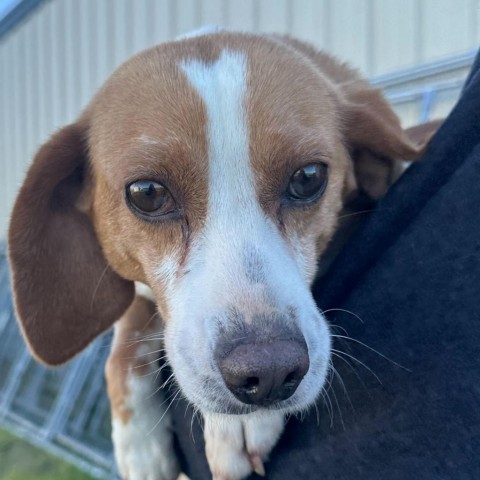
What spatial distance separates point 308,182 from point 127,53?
4.42 metres

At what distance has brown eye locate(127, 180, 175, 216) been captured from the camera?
129 cm

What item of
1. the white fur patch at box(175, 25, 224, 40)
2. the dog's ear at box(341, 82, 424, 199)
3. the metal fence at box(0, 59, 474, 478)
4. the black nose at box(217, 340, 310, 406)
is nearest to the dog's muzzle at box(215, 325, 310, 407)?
the black nose at box(217, 340, 310, 406)

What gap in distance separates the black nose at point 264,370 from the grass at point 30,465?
2.61 meters

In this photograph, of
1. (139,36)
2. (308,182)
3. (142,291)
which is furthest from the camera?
(139,36)

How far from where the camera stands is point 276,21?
420 centimetres

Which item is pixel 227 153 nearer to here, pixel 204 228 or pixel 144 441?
pixel 204 228

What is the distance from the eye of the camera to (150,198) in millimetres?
1319

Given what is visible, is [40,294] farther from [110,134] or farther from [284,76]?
[284,76]

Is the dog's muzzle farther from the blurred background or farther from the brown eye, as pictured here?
the blurred background

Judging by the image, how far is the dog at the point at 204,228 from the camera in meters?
1.11

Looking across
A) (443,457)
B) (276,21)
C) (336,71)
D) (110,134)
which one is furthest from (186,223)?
(276,21)

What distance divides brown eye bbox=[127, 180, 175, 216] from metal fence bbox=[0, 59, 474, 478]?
1.57 metres

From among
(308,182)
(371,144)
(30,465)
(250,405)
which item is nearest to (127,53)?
(30,465)

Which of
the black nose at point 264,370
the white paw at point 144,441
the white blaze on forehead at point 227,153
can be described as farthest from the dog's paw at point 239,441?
the white blaze on forehead at point 227,153
